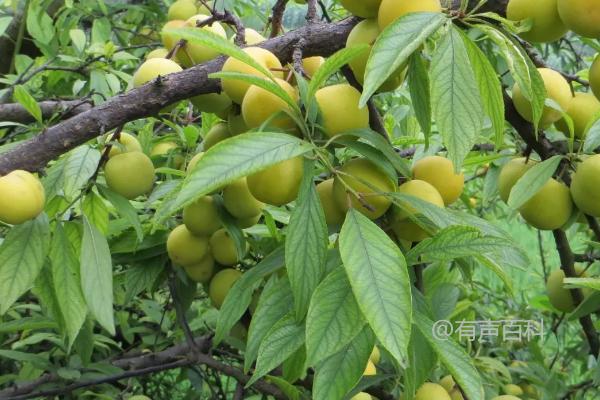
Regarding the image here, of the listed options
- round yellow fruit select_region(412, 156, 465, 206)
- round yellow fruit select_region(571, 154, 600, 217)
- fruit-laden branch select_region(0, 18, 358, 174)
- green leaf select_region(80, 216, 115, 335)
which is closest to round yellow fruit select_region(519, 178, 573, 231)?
round yellow fruit select_region(571, 154, 600, 217)

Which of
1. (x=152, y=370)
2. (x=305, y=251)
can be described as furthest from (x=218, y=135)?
(x=152, y=370)

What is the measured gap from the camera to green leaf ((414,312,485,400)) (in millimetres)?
745

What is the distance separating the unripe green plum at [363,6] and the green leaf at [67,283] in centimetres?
47

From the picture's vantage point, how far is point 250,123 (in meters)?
0.86

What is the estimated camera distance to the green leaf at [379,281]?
661 mm

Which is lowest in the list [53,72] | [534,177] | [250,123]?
[53,72]

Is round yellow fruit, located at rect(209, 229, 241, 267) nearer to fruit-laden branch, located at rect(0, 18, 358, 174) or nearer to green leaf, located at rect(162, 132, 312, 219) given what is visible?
fruit-laden branch, located at rect(0, 18, 358, 174)

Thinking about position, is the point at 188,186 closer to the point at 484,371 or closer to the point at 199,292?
the point at 484,371

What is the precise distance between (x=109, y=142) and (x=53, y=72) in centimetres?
146

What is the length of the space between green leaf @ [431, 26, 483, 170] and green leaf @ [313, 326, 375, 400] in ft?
0.70

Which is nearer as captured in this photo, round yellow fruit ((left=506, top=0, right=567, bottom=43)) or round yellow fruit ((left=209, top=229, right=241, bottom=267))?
round yellow fruit ((left=506, top=0, right=567, bottom=43))

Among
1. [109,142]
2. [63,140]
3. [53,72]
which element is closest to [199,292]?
[53,72]

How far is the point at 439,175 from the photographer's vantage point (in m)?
0.98

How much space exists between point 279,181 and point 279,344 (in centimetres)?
17
